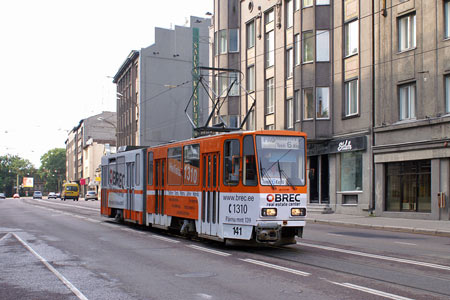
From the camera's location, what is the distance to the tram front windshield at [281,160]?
12625mm

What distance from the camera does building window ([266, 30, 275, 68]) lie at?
36.5 meters

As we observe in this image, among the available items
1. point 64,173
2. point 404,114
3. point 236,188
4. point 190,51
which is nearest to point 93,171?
point 190,51

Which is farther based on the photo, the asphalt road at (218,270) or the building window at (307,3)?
the building window at (307,3)

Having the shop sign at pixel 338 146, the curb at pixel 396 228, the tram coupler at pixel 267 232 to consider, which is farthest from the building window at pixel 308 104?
the tram coupler at pixel 267 232

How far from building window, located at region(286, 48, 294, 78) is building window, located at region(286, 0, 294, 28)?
1625 millimetres

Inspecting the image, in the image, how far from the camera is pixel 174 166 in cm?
1636

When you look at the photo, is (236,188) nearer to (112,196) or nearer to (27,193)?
(112,196)

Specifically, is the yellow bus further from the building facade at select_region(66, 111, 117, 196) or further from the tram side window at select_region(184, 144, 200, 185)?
the tram side window at select_region(184, 144, 200, 185)

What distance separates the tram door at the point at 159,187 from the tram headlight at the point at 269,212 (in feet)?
18.2

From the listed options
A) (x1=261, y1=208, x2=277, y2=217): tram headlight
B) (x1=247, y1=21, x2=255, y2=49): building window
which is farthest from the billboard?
(x1=261, y1=208, x2=277, y2=217): tram headlight

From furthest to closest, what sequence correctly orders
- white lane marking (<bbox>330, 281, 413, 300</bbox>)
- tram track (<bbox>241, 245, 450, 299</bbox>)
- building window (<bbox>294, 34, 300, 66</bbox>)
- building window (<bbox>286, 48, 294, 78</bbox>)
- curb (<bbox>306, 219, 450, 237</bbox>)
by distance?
building window (<bbox>286, 48, 294, 78</bbox>), building window (<bbox>294, 34, 300, 66</bbox>), curb (<bbox>306, 219, 450, 237</bbox>), tram track (<bbox>241, 245, 450, 299</bbox>), white lane marking (<bbox>330, 281, 413, 300</bbox>)

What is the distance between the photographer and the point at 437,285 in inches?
330

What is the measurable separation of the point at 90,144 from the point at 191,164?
92966 mm

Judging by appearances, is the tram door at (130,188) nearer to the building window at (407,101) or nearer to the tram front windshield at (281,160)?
the tram front windshield at (281,160)
